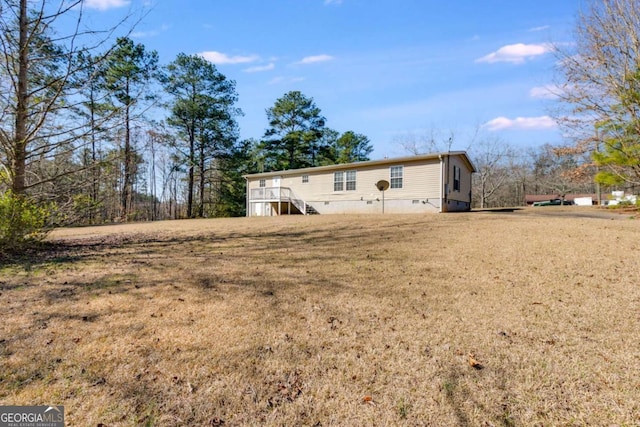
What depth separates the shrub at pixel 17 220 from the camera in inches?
237

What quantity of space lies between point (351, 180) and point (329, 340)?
53.4 feet

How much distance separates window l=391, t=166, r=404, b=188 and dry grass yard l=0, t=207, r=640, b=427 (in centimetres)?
1140

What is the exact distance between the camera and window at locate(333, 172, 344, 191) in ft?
63.4

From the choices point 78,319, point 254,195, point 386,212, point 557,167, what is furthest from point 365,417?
point 557,167

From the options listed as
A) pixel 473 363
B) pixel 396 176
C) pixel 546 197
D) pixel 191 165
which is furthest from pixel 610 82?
pixel 546 197

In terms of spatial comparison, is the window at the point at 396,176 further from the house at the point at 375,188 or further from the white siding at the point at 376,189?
the white siding at the point at 376,189

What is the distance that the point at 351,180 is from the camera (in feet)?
62.1

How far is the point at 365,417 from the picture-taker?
82.4 inches

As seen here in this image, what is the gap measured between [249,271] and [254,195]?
1841 cm

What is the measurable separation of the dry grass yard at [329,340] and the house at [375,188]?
1046 cm

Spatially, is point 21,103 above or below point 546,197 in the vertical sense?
above

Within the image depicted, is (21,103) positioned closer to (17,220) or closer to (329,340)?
(17,220)

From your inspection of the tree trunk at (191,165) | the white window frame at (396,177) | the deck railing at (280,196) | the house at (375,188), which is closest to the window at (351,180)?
the house at (375,188)

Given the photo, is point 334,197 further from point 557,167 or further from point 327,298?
point 557,167
